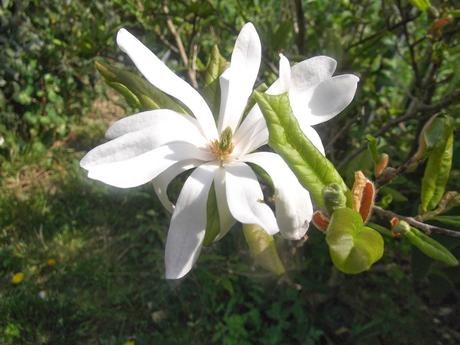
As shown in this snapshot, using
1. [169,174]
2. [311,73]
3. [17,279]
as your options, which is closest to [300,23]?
[311,73]

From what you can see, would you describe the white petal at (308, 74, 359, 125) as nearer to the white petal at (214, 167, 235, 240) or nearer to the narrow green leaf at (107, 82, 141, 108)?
the white petal at (214, 167, 235, 240)

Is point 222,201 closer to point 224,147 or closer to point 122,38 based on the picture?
point 224,147

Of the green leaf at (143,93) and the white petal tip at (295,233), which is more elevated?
the green leaf at (143,93)

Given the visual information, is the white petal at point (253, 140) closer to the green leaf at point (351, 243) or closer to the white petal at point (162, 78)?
the white petal at point (162, 78)

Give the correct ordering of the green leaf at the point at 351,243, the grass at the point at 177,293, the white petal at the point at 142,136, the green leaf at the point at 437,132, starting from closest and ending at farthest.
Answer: the green leaf at the point at 351,243 → the white petal at the point at 142,136 → the green leaf at the point at 437,132 → the grass at the point at 177,293

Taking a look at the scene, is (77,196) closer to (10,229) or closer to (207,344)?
(10,229)

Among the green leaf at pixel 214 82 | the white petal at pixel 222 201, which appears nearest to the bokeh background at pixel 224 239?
the green leaf at pixel 214 82

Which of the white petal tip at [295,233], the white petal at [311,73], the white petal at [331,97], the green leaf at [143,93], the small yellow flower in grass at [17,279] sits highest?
→ the white petal at [311,73]

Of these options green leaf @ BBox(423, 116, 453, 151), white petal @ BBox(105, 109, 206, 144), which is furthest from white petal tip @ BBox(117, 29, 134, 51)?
green leaf @ BBox(423, 116, 453, 151)
